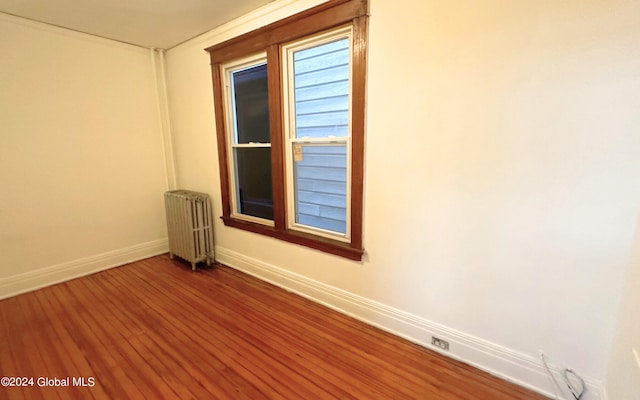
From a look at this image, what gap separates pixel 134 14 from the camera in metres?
2.53

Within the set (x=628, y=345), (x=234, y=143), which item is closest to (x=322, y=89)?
(x=234, y=143)

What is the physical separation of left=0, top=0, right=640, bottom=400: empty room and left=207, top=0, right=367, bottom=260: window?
0.02 metres

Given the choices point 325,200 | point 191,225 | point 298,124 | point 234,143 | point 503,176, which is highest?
point 298,124

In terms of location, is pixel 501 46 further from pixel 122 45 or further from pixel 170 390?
pixel 122 45

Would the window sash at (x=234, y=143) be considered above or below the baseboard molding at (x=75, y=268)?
above

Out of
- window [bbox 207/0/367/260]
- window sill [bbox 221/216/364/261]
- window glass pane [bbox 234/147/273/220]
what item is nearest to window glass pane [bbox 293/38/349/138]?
window [bbox 207/0/367/260]

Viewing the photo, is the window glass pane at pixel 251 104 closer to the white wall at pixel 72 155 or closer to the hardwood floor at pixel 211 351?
the white wall at pixel 72 155

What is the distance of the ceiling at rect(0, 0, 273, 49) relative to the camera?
7.68 ft

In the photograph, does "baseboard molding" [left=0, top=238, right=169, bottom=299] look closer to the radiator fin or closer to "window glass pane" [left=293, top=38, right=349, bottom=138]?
the radiator fin

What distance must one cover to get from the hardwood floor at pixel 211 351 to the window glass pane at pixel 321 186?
0.75m

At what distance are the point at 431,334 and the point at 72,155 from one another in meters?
3.77

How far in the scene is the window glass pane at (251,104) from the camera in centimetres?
275

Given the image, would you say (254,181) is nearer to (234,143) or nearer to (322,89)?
(234,143)

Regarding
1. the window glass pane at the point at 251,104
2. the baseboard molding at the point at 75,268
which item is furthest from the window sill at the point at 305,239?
the baseboard molding at the point at 75,268
